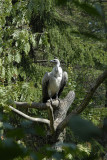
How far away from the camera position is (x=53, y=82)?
12.9ft

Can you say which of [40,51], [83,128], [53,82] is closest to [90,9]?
[83,128]

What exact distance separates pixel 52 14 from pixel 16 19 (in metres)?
1.00

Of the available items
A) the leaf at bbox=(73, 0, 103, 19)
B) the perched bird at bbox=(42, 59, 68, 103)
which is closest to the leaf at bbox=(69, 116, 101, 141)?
the leaf at bbox=(73, 0, 103, 19)

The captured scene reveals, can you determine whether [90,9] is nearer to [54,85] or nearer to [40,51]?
[54,85]

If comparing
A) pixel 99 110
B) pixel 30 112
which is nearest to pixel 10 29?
pixel 30 112

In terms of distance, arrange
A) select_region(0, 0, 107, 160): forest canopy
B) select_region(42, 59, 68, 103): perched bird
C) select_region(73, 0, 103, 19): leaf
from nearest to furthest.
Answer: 1. select_region(73, 0, 103, 19): leaf
2. select_region(42, 59, 68, 103): perched bird
3. select_region(0, 0, 107, 160): forest canopy

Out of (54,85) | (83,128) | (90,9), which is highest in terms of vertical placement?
(90,9)

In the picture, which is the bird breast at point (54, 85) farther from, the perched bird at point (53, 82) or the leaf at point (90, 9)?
the leaf at point (90, 9)

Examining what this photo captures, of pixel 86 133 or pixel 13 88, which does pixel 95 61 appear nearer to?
pixel 13 88

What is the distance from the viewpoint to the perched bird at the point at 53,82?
3910mm

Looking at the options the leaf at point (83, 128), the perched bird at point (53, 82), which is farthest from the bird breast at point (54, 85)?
the leaf at point (83, 128)

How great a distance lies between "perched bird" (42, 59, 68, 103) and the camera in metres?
3.91

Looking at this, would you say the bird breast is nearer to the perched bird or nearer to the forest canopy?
the perched bird

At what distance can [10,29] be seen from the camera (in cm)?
448
